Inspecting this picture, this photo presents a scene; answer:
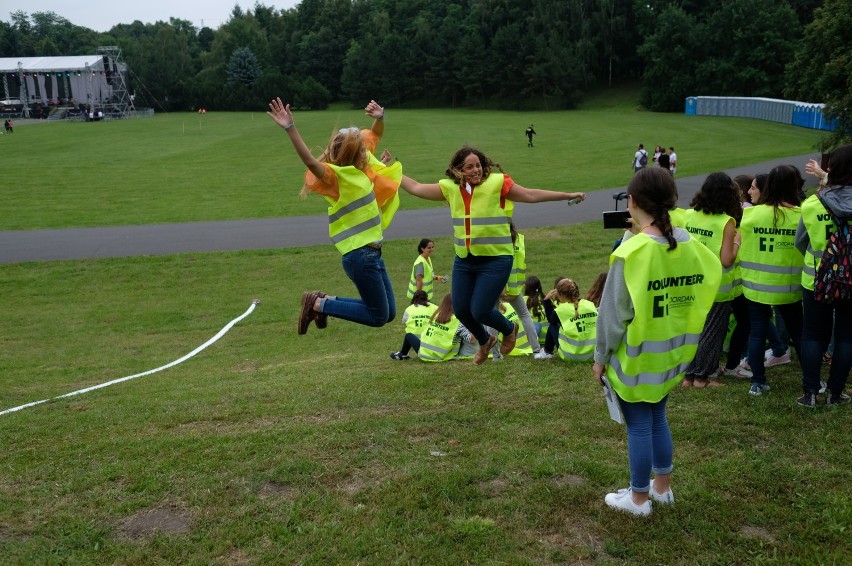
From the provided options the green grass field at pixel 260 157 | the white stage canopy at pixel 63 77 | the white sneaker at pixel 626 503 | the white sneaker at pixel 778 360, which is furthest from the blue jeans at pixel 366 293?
the white stage canopy at pixel 63 77

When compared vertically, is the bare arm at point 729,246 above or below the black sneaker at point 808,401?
above

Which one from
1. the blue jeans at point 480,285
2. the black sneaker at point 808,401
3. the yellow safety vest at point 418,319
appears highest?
the blue jeans at point 480,285

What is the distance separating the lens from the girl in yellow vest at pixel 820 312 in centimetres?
638

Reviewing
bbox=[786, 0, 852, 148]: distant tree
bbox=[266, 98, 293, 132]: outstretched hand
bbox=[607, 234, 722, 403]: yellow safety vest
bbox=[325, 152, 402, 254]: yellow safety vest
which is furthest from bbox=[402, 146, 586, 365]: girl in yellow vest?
bbox=[786, 0, 852, 148]: distant tree

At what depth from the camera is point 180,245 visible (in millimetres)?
24422

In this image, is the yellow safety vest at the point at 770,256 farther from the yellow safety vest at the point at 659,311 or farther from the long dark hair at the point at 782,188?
the yellow safety vest at the point at 659,311

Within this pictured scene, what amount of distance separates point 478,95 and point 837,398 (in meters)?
98.3

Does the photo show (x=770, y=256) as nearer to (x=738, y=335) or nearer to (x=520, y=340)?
(x=738, y=335)

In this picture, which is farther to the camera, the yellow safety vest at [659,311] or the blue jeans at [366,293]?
the blue jeans at [366,293]

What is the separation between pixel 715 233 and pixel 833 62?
84.7 ft

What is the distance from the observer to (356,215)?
7012mm

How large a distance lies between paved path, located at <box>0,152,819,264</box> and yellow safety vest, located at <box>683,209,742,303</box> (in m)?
17.1

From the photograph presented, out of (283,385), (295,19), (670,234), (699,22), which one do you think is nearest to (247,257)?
(283,385)

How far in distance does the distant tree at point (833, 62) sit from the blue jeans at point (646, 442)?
2741 cm
